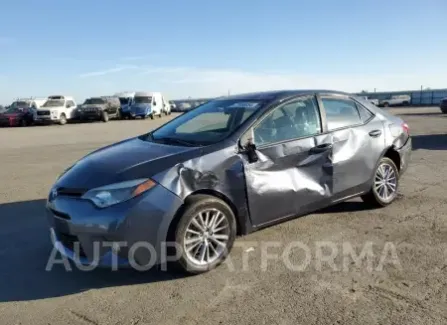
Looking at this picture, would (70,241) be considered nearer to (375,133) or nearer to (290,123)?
(290,123)

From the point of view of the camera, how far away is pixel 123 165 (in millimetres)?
3924

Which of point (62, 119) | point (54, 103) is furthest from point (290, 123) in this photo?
point (54, 103)

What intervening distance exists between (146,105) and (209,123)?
3220 cm

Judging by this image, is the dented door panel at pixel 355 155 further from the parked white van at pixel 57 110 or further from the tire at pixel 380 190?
the parked white van at pixel 57 110

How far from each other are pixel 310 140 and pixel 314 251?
3.97 ft

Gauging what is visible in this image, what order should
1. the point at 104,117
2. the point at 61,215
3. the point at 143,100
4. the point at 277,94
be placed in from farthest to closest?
the point at 143,100 → the point at 104,117 → the point at 277,94 → the point at 61,215

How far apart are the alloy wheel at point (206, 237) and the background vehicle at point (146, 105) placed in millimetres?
32943

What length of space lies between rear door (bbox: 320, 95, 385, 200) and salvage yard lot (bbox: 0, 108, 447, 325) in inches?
20.5

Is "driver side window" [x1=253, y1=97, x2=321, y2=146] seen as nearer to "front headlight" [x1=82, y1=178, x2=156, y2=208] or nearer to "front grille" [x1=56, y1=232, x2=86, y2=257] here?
"front headlight" [x1=82, y1=178, x2=156, y2=208]

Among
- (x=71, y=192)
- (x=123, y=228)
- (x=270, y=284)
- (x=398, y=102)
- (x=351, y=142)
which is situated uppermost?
(x=351, y=142)

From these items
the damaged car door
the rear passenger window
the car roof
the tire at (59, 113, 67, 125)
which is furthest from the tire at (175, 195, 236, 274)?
the tire at (59, 113, 67, 125)

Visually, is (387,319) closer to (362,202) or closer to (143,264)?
(143,264)

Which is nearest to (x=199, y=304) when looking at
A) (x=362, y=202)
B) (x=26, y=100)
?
(x=362, y=202)

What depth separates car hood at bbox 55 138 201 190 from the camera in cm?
376
